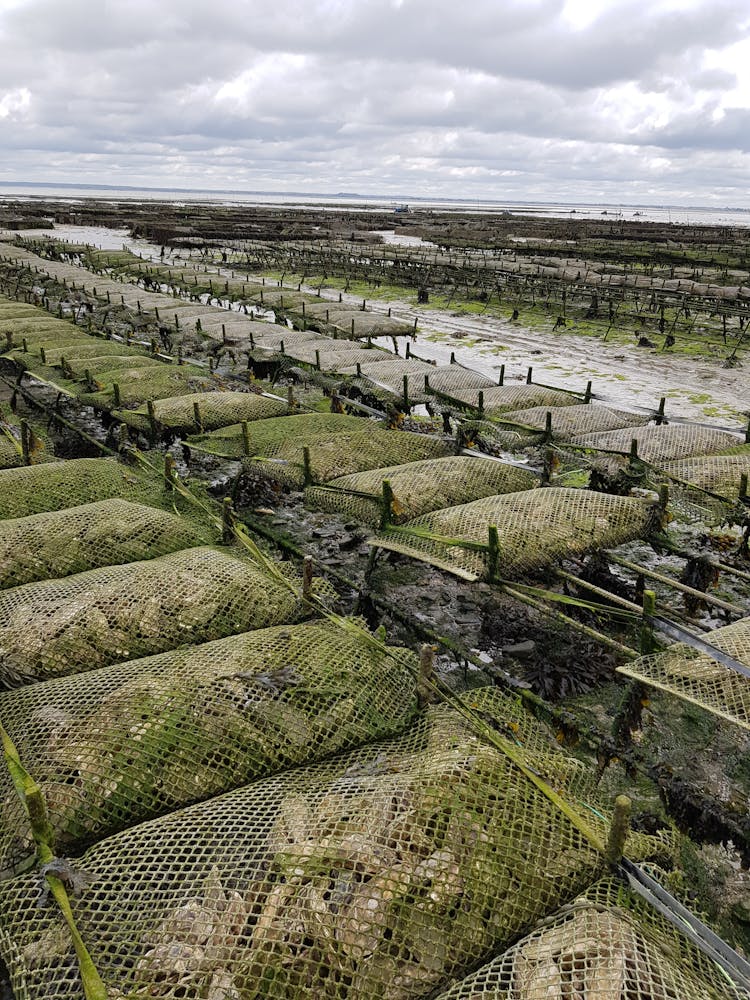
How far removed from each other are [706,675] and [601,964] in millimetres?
2701

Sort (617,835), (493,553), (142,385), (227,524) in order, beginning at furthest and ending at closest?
(142,385) → (227,524) → (493,553) → (617,835)

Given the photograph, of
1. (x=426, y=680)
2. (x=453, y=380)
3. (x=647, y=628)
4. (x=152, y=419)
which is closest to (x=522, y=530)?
(x=647, y=628)

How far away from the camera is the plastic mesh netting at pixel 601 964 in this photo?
3.18m

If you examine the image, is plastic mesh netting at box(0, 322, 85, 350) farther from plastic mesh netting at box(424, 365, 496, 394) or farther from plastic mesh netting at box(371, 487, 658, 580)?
plastic mesh netting at box(371, 487, 658, 580)

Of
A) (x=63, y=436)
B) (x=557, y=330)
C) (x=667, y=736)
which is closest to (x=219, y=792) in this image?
(x=667, y=736)

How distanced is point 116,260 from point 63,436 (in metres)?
30.3

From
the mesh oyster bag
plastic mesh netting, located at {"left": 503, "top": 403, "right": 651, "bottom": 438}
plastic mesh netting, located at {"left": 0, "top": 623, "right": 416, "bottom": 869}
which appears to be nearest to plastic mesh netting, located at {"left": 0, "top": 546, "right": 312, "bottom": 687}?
plastic mesh netting, located at {"left": 0, "top": 623, "right": 416, "bottom": 869}

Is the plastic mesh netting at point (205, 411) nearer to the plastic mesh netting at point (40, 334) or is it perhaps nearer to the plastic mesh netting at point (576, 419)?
the plastic mesh netting at point (576, 419)

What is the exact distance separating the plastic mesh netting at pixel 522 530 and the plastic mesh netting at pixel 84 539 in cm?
243

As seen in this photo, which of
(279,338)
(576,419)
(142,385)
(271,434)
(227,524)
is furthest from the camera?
(279,338)

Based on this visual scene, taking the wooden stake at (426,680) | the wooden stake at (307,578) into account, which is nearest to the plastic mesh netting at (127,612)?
the wooden stake at (307,578)

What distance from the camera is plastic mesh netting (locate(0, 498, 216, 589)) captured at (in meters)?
6.93

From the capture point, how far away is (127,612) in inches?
239

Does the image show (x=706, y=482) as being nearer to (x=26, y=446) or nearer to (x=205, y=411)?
(x=205, y=411)
